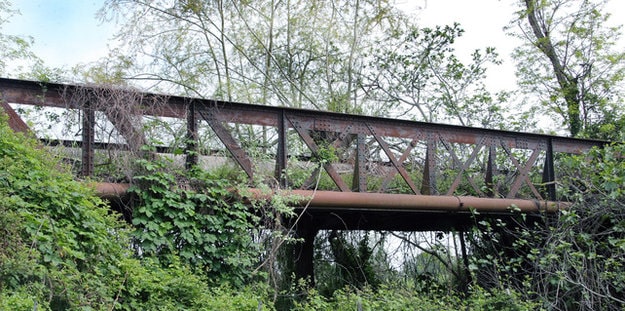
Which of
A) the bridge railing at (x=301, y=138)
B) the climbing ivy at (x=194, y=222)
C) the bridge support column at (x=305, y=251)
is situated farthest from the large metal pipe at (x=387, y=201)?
the bridge support column at (x=305, y=251)

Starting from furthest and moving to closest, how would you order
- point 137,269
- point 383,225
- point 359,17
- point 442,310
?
point 359,17
point 383,225
point 442,310
point 137,269

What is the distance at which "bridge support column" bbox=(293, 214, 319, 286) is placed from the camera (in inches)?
500

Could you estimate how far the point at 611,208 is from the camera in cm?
1191

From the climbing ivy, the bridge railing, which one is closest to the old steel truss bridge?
the bridge railing

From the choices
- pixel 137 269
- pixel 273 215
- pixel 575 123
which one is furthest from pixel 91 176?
pixel 575 123

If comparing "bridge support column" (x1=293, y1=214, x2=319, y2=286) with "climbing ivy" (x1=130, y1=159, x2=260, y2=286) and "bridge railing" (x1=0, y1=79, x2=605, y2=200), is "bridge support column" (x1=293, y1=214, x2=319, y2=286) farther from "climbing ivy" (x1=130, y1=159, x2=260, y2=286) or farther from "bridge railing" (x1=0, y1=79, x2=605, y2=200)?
"climbing ivy" (x1=130, y1=159, x2=260, y2=286)

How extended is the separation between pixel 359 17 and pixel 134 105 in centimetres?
1036

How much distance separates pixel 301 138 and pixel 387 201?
167 centimetres

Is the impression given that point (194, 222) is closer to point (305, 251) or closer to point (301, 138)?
point (301, 138)

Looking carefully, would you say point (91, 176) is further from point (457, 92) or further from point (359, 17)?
point (457, 92)

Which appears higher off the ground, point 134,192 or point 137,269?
point 134,192

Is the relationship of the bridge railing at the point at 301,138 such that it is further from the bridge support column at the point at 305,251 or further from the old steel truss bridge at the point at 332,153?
the bridge support column at the point at 305,251

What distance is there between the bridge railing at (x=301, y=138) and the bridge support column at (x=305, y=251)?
4.21 ft

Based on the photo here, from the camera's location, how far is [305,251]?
Answer: 12945mm
